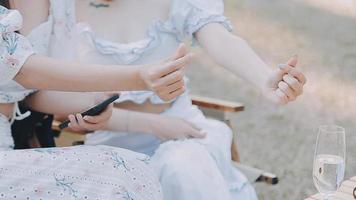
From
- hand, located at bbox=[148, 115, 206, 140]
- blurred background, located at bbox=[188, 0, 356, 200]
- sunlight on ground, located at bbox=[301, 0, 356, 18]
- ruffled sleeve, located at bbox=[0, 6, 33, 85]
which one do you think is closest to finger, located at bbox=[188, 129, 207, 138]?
hand, located at bbox=[148, 115, 206, 140]

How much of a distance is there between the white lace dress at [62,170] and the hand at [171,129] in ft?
1.45

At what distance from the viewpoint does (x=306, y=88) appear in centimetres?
532

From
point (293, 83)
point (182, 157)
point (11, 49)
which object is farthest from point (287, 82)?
point (11, 49)

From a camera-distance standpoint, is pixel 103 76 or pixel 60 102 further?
pixel 60 102

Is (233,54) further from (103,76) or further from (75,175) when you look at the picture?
(75,175)

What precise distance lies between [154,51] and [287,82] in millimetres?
685

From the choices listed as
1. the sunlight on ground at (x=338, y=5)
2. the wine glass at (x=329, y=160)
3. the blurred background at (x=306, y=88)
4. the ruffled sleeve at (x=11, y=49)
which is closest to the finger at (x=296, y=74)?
the wine glass at (x=329, y=160)

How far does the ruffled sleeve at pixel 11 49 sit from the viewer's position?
1908mm

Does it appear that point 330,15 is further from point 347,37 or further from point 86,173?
point 86,173

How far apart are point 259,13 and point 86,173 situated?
5.26 metres

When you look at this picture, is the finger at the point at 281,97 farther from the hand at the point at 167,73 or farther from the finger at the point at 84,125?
the finger at the point at 84,125

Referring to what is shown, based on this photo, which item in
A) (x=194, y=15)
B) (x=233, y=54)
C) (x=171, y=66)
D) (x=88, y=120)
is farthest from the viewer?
(x=194, y=15)

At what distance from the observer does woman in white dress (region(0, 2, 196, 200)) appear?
1.79m

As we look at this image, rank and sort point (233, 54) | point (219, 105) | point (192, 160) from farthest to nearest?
point (219, 105)
point (233, 54)
point (192, 160)
